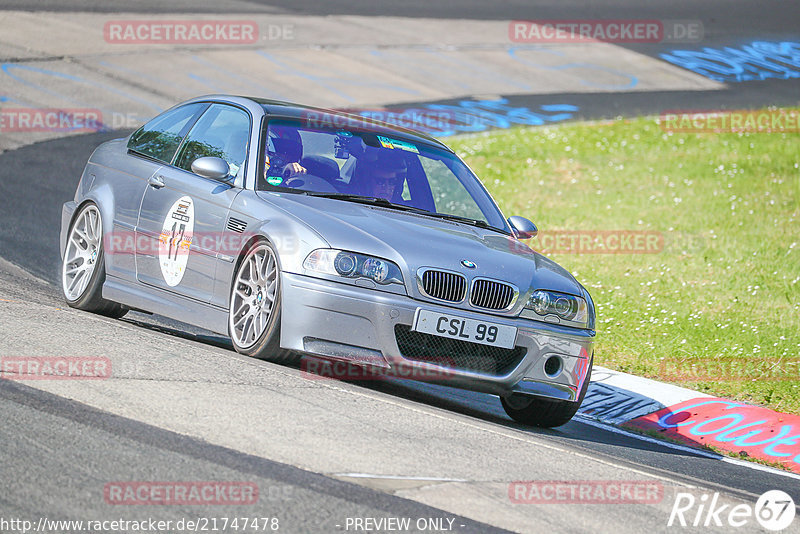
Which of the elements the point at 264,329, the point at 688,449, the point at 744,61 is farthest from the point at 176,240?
the point at 744,61

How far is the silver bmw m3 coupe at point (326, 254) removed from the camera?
22.1 feet

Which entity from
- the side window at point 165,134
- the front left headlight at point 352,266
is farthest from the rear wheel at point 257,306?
the side window at point 165,134

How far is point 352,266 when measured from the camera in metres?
6.75

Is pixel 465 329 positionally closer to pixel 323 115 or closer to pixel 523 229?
pixel 523 229

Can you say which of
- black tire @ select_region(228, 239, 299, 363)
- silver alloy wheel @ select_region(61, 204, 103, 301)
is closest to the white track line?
black tire @ select_region(228, 239, 299, 363)

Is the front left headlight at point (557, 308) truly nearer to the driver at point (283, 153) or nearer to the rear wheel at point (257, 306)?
the rear wheel at point (257, 306)

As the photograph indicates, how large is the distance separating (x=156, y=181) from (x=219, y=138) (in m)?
0.53

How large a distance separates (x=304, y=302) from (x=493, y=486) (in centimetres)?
195

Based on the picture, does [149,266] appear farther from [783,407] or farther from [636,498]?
[783,407]

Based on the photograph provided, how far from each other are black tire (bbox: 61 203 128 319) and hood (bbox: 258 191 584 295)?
5.59 ft

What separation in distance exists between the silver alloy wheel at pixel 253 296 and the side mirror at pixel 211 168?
65 cm

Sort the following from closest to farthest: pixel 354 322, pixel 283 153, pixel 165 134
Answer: pixel 354 322
pixel 283 153
pixel 165 134

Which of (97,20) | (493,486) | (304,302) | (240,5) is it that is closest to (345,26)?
(240,5)

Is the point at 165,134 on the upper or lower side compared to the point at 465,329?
upper
